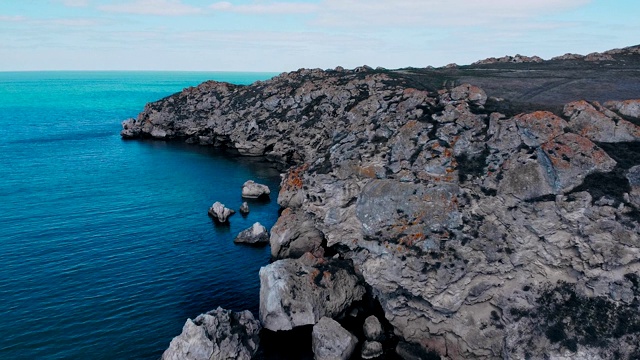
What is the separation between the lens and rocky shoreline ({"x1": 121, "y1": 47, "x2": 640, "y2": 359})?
29.4m

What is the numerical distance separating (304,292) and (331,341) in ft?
17.1

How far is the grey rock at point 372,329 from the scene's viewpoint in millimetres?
37219

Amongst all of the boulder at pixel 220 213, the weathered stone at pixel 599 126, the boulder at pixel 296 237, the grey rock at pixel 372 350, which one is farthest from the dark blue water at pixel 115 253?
the weathered stone at pixel 599 126

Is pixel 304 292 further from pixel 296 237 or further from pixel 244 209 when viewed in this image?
pixel 244 209

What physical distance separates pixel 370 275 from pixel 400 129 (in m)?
13.8

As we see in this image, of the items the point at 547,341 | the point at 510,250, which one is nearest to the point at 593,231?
the point at 510,250

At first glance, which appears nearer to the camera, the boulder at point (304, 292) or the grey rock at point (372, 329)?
the grey rock at point (372, 329)

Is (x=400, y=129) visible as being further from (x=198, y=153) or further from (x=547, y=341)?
(x=198, y=153)

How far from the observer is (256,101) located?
119m

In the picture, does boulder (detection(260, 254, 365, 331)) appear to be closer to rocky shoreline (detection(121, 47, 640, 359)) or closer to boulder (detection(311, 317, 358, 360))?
rocky shoreline (detection(121, 47, 640, 359))

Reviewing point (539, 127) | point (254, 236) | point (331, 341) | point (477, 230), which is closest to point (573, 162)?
point (539, 127)

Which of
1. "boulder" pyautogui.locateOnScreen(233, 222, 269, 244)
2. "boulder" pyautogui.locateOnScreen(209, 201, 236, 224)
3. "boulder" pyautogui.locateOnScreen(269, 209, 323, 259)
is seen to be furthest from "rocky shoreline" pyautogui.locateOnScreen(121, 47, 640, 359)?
"boulder" pyautogui.locateOnScreen(209, 201, 236, 224)

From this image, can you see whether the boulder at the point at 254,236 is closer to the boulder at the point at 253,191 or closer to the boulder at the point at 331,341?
the boulder at the point at 253,191

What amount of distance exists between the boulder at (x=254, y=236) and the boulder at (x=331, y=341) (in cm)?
2338
